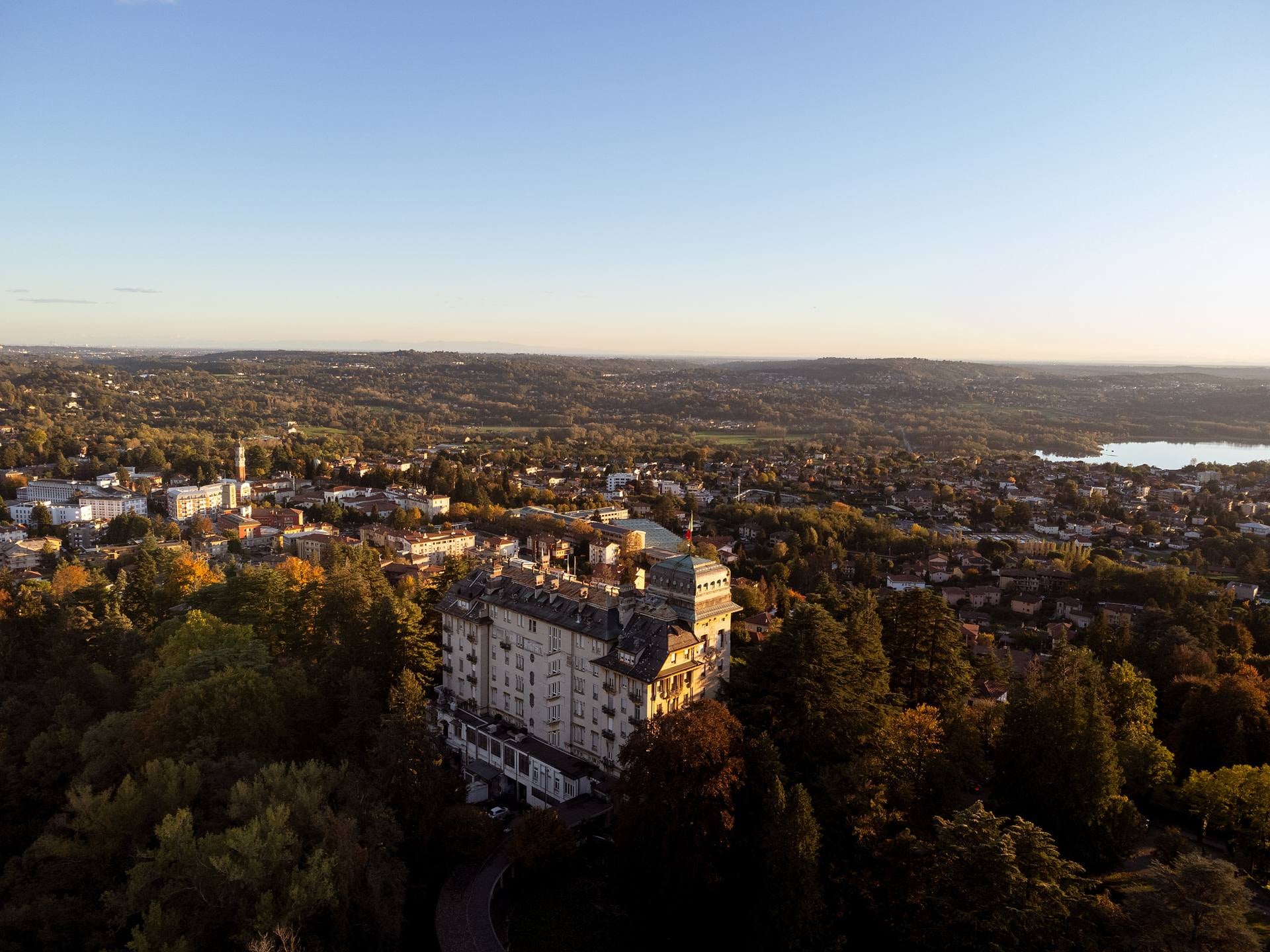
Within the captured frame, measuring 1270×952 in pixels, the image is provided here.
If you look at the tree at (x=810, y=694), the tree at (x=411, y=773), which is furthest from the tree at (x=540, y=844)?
the tree at (x=810, y=694)

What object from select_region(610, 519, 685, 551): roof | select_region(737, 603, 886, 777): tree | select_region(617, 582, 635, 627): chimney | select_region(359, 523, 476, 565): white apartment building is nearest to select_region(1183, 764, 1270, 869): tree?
select_region(737, 603, 886, 777): tree

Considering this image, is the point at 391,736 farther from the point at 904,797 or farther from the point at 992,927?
the point at 992,927

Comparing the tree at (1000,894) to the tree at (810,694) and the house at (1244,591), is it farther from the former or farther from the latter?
the house at (1244,591)

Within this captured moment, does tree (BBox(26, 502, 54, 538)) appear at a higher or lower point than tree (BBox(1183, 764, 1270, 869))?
lower

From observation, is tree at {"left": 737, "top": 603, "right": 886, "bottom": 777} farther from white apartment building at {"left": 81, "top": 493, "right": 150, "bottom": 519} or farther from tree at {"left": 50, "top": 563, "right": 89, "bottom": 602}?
white apartment building at {"left": 81, "top": 493, "right": 150, "bottom": 519}

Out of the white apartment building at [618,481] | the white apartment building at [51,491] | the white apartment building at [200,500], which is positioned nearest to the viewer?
the white apartment building at [200,500]

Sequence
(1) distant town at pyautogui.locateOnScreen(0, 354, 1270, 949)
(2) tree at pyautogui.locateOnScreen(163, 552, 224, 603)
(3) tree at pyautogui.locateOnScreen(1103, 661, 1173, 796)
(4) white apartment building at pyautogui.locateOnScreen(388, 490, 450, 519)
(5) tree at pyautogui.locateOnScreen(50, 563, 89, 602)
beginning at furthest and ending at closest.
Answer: (4) white apartment building at pyautogui.locateOnScreen(388, 490, 450, 519) < (5) tree at pyautogui.locateOnScreen(50, 563, 89, 602) < (2) tree at pyautogui.locateOnScreen(163, 552, 224, 603) < (3) tree at pyautogui.locateOnScreen(1103, 661, 1173, 796) < (1) distant town at pyautogui.locateOnScreen(0, 354, 1270, 949)

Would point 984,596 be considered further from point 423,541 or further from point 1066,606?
point 423,541
